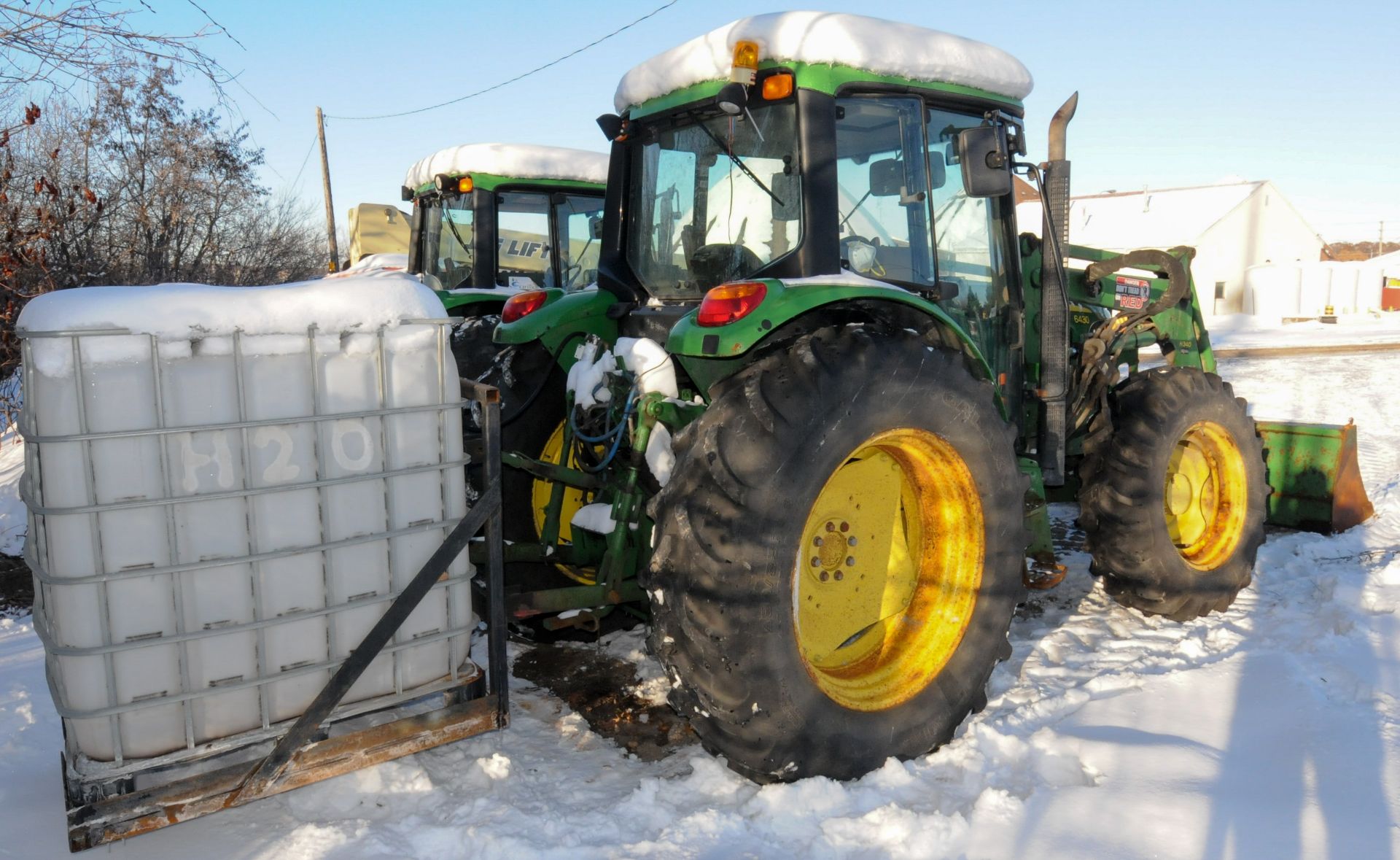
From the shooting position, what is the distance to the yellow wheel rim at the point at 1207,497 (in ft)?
15.1

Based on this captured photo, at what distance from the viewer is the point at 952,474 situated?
10.6 feet

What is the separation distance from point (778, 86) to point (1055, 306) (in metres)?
1.65

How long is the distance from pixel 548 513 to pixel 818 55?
187 centimetres

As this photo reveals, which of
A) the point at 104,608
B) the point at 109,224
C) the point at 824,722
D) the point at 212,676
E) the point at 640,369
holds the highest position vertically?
the point at 109,224

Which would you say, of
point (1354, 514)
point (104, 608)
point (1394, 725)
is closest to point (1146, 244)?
point (1354, 514)

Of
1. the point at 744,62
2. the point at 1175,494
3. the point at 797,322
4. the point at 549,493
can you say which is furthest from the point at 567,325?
the point at 1175,494

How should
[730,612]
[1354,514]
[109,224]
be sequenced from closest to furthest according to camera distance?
[730,612] < [1354,514] < [109,224]

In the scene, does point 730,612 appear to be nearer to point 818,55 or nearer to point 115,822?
point 115,822

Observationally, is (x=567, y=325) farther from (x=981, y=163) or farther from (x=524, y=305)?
(x=981, y=163)

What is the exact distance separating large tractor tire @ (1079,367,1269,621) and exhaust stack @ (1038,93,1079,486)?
0.84 ft

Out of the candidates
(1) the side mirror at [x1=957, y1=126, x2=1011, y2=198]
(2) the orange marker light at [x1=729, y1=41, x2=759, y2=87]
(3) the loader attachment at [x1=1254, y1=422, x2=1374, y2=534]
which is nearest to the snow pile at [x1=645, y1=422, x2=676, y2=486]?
(2) the orange marker light at [x1=729, y1=41, x2=759, y2=87]

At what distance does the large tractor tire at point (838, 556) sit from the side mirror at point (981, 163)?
25.7 inches

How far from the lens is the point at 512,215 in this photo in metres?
7.71

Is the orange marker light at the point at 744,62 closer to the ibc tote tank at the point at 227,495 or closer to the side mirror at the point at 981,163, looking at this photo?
the side mirror at the point at 981,163
